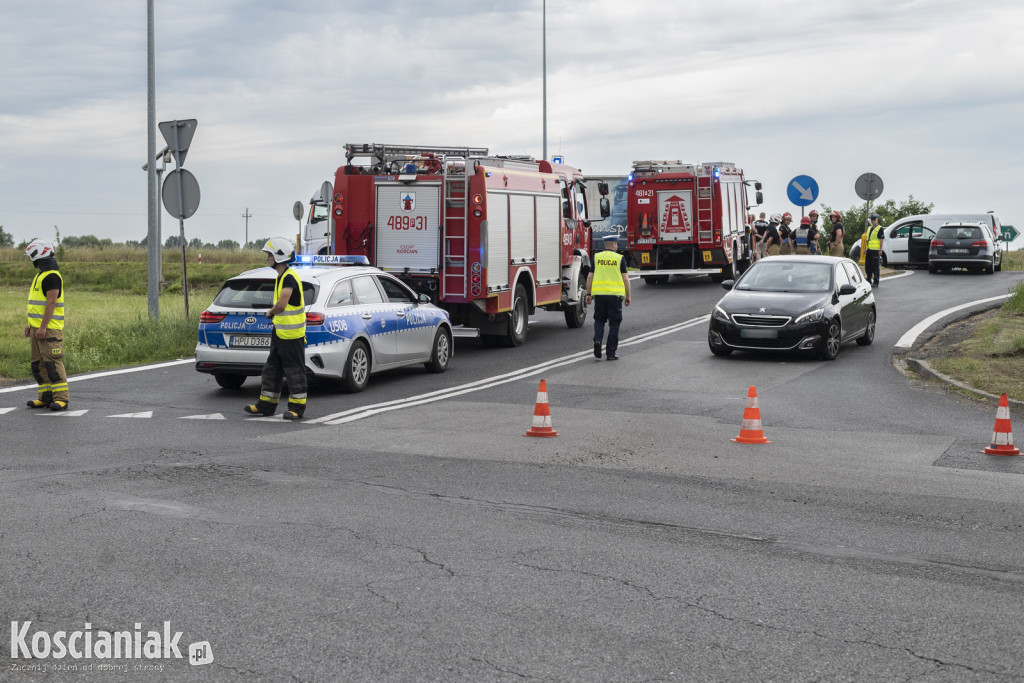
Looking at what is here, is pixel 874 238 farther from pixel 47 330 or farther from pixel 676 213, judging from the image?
pixel 47 330

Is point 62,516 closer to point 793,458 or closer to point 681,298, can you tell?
point 793,458

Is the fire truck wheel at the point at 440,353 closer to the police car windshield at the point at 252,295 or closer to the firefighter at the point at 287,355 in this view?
the police car windshield at the point at 252,295

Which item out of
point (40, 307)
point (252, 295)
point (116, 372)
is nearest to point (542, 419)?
point (252, 295)

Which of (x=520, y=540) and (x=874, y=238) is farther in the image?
(x=874, y=238)

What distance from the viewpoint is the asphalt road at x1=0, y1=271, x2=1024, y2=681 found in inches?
200

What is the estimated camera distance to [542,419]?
11.3 m

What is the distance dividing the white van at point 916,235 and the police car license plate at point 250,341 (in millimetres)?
25975

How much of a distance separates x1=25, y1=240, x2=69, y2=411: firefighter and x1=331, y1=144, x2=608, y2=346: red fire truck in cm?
646

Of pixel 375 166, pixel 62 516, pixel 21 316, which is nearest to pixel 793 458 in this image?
pixel 62 516

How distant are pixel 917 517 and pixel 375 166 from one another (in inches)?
508

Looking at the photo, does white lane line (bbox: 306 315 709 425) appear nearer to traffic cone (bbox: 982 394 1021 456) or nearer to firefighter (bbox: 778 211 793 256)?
traffic cone (bbox: 982 394 1021 456)

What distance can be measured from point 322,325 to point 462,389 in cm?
213

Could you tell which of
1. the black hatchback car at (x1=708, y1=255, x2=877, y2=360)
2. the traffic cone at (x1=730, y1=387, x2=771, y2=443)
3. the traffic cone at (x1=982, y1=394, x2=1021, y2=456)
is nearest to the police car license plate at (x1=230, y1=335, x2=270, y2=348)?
the traffic cone at (x1=730, y1=387, x2=771, y2=443)

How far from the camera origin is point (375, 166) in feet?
62.6
